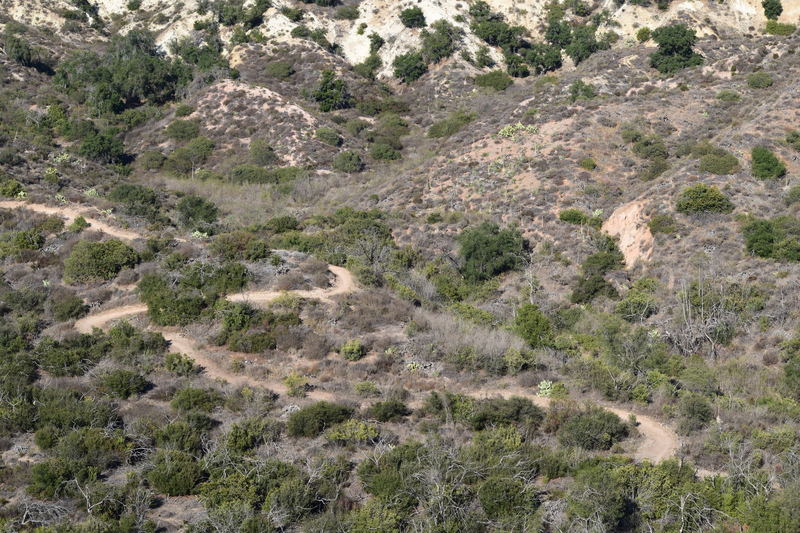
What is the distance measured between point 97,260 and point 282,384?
13266 millimetres

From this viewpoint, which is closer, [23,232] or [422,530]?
[422,530]

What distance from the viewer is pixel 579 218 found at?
4569cm

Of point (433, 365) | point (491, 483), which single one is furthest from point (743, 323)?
point (491, 483)

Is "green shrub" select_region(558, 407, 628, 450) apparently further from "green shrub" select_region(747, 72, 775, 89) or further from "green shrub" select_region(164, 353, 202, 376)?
"green shrub" select_region(747, 72, 775, 89)

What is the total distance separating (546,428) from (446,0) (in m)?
77.9

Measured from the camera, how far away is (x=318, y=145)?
68500 millimetres

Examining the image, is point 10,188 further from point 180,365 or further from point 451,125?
point 451,125

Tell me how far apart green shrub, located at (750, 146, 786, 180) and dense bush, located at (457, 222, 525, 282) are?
13864 mm

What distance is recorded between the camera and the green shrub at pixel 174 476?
18.0m

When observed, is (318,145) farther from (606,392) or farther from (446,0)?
(606,392)

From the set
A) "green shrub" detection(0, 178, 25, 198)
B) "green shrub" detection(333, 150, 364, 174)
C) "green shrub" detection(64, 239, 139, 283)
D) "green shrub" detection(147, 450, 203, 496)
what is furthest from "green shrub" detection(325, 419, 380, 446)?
"green shrub" detection(333, 150, 364, 174)

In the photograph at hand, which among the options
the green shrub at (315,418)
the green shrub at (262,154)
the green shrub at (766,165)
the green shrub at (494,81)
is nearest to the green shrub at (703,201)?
the green shrub at (766,165)

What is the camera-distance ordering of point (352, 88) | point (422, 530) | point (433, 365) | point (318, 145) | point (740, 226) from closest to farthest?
point (422, 530) < point (433, 365) < point (740, 226) < point (318, 145) < point (352, 88)

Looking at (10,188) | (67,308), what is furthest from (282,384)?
(10,188)
